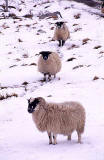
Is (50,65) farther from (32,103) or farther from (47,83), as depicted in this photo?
(32,103)

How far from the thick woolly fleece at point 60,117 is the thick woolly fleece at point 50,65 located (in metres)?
6.35

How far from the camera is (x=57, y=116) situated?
694 centimetres

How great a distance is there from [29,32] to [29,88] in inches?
544

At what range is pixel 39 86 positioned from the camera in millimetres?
12586

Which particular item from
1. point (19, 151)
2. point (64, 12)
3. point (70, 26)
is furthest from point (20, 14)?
point (19, 151)

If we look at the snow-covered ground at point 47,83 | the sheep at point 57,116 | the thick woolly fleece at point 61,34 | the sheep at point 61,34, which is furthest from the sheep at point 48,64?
the thick woolly fleece at point 61,34

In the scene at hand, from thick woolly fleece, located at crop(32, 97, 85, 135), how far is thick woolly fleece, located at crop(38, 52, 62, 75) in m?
6.35

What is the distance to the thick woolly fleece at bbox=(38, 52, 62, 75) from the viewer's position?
529 inches

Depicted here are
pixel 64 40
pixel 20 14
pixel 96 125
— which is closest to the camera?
pixel 96 125

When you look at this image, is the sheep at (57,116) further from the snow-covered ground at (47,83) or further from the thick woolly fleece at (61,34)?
the thick woolly fleece at (61,34)

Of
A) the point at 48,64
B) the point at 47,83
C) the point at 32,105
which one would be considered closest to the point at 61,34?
the point at 48,64

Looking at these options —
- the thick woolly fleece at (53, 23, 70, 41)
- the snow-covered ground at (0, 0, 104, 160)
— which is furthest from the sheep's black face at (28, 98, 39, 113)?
the thick woolly fleece at (53, 23, 70, 41)

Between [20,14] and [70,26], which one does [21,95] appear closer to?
[70,26]

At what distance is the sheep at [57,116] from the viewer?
6.87 metres
